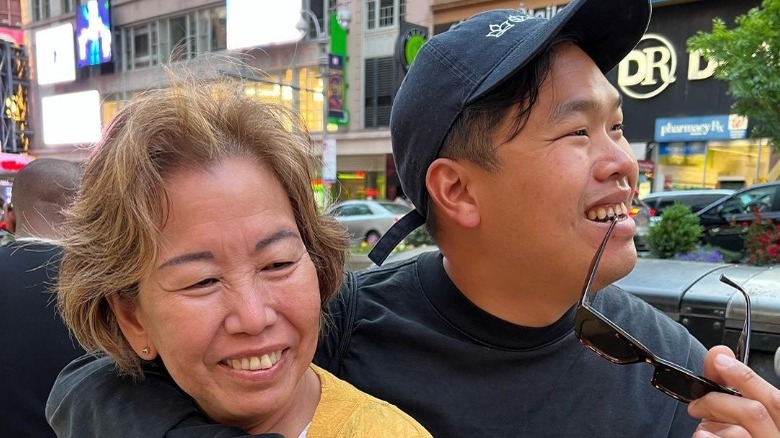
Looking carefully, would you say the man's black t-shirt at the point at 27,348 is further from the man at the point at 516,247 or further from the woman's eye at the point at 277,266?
the woman's eye at the point at 277,266

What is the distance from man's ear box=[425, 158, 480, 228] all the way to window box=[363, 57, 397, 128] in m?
20.0

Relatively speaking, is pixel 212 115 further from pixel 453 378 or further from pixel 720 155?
pixel 720 155

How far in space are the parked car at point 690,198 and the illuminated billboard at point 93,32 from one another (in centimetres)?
2636

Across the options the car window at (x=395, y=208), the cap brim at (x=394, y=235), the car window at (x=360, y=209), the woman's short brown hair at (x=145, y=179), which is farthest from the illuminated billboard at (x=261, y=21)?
the woman's short brown hair at (x=145, y=179)

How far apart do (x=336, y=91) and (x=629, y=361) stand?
20.9m

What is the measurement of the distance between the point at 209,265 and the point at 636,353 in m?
0.78

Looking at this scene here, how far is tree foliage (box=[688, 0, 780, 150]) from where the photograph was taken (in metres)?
5.74

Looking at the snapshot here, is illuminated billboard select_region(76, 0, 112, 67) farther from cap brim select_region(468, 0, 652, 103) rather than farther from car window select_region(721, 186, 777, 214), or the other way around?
cap brim select_region(468, 0, 652, 103)

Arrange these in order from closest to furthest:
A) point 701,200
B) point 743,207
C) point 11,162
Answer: point 743,207 < point 11,162 < point 701,200

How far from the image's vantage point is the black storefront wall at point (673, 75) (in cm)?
1541

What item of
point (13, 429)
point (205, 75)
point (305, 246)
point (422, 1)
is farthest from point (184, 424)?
point (422, 1)

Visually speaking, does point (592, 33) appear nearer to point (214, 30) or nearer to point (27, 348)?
point (27, 348)

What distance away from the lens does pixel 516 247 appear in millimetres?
1347

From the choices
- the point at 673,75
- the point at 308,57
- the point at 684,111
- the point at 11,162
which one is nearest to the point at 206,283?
the point at 11,162
